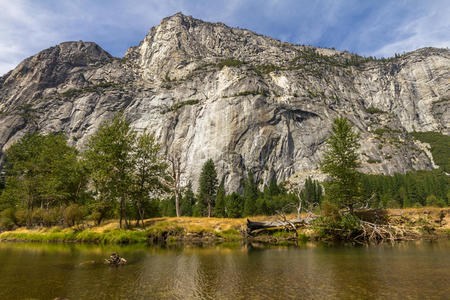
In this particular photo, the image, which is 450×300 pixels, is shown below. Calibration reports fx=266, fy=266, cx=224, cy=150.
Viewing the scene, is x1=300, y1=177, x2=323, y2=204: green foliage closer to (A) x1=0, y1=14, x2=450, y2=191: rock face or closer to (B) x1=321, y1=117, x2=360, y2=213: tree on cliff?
(A) x1=0, y1=14, x2=450, y2=191: rock face

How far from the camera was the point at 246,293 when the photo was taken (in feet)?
34.8

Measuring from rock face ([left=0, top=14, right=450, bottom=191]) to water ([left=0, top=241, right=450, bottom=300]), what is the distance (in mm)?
106701

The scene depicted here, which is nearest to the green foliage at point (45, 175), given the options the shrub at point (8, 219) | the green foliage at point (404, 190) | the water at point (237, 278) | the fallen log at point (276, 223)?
the shrub at point (8, 219)

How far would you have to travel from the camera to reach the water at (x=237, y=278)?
10.5 m

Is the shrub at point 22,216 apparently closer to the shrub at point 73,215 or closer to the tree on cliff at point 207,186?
the shrub at point 73,215

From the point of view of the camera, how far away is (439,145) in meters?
178

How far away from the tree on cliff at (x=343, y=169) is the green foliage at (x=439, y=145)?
168m

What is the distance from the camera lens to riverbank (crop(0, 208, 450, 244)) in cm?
3195

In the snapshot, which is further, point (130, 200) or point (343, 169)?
point (130, 200)

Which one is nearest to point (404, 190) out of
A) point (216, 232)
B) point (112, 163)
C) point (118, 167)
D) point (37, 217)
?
point (216, 232)

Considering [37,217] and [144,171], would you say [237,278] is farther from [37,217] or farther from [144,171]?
[37,217]

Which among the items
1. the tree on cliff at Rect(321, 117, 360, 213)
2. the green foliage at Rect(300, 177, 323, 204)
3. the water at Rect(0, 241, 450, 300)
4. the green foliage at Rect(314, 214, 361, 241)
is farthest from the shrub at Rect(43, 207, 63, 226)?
the green foliage at Rect(300, 177, 323, 204)

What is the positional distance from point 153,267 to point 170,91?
154 m

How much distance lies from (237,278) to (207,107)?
438 feet
